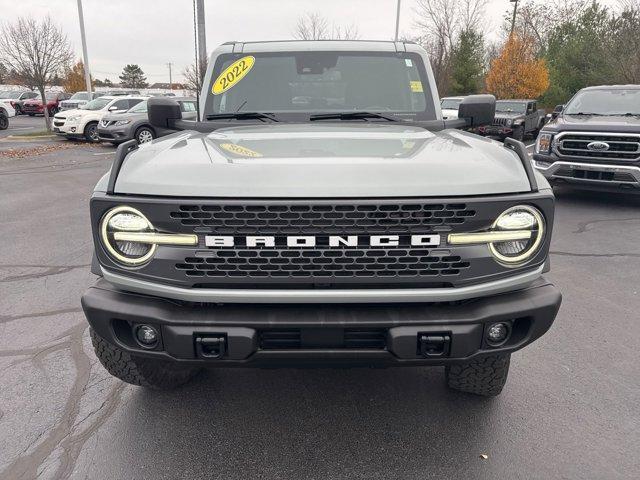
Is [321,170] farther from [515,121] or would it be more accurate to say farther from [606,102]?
[515,121]

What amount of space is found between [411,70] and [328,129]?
43.5 inches

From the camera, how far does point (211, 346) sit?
79.9 inches

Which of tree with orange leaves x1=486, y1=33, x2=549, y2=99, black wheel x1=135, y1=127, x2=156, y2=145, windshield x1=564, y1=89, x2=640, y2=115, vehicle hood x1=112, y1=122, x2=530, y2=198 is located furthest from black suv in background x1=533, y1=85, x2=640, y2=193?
tree with orange leaves x1=486, y1=33, x2=549, y2=99

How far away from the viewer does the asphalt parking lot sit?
7.68ft

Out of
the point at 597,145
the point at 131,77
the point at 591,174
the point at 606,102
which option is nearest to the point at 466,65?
the point at 606,102

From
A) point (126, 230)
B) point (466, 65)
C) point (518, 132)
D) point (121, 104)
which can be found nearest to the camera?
point (126, 230)

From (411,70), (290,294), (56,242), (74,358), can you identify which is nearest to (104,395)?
(74,358)

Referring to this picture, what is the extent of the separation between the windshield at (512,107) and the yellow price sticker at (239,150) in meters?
17.1

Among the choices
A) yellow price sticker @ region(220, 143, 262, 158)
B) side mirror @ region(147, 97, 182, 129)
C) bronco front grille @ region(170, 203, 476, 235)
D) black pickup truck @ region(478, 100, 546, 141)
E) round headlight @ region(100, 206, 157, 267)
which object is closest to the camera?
bronco front grille @ region(170, 203, 476, 235)

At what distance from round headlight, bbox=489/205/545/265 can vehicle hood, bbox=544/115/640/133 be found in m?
6.27

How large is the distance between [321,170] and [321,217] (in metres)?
0.20

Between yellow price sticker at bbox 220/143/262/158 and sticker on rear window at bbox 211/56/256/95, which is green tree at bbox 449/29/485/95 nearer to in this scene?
sticker on rear window at bbox 211/56/256/95

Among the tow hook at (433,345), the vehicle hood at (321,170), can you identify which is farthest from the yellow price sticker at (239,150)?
the tow hook at (433,345)

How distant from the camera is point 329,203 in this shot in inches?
75.7
